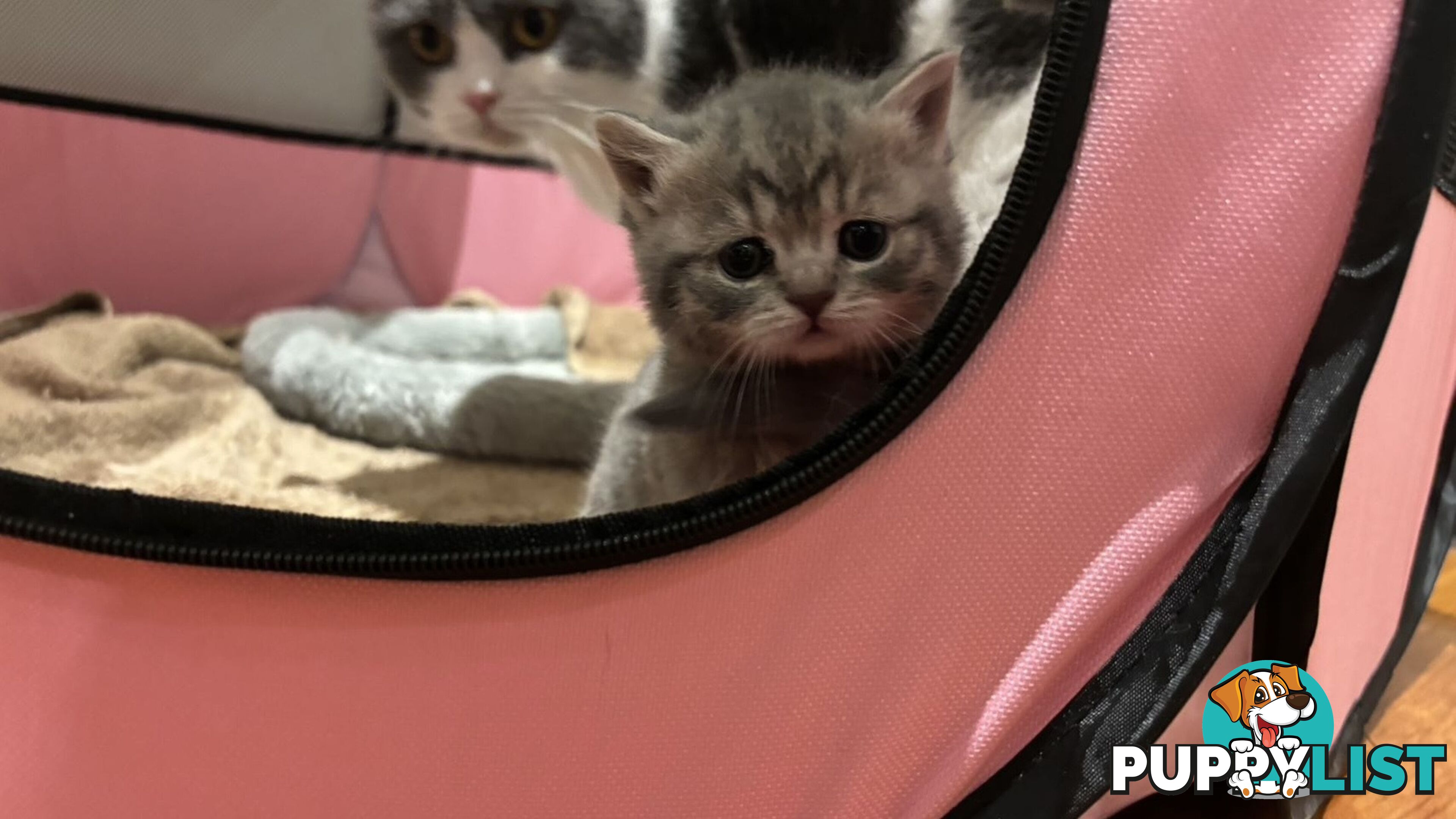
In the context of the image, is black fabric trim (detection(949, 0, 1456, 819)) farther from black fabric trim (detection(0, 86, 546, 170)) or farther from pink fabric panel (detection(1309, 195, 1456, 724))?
black fabric trim (detection(0, 86, 546, 170))

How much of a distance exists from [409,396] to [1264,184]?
43.1 inches

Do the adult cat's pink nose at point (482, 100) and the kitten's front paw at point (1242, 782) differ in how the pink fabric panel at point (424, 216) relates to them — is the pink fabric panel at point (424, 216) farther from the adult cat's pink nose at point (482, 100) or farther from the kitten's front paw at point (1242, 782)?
the kitten's front paw at point (1242, 782)

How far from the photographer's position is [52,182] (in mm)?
1400

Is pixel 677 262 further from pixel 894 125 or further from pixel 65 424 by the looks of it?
pixel 65 424

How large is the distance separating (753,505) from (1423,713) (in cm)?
78

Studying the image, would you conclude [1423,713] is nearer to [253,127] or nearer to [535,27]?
[535,27]

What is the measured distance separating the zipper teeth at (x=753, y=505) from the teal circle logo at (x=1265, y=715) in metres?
0.33

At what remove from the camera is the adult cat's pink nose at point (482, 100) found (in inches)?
48.7

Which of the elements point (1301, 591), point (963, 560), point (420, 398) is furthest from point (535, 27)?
point (1301, 591)

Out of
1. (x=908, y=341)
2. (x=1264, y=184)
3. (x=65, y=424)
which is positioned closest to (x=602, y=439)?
(x=908, y=341)

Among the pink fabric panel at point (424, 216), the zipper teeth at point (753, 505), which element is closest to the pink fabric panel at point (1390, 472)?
the zipper teeth at point (753, 505)

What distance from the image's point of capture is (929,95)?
0.74m

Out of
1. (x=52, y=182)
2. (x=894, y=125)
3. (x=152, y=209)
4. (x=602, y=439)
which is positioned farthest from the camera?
(x=152, y=209)

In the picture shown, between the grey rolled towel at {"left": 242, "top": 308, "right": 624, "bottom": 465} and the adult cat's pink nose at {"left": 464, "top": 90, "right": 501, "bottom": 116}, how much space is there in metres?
0.36
